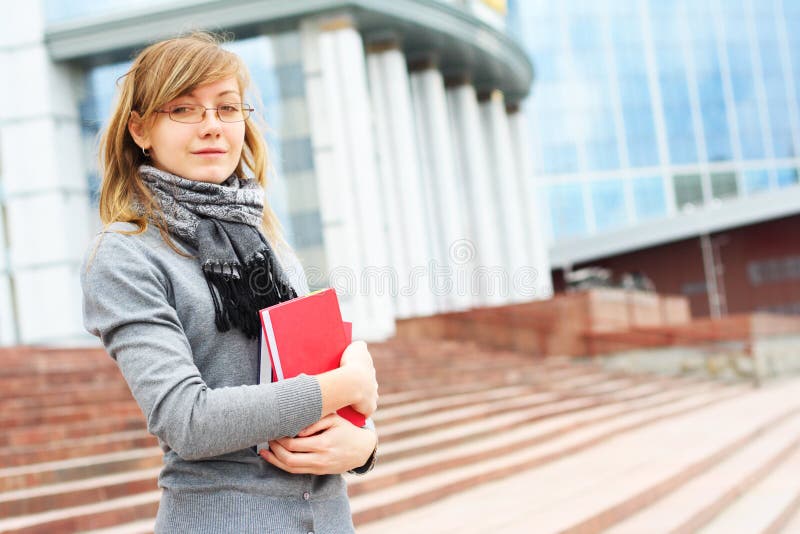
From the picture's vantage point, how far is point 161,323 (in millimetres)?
1457

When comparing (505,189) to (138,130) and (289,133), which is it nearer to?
(289,133)

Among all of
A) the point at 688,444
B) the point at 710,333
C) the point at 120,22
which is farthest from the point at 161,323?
the point at 120,22

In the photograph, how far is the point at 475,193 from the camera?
2322cm

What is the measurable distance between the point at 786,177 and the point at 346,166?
32174 millimetres

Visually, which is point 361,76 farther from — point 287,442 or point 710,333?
point 287,442

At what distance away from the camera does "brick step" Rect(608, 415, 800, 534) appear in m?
5.92

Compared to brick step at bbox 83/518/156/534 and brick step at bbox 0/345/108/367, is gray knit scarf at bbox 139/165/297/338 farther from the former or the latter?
brick step at bbox 0/345/108/367

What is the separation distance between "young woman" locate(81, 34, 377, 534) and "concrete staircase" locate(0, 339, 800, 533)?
157 inches

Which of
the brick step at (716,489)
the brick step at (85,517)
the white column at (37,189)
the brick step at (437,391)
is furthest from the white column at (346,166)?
the brick step at (85,517)

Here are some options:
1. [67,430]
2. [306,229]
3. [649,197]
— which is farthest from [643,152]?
[67,430]

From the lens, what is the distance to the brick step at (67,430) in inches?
268

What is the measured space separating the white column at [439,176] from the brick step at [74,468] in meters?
14.9

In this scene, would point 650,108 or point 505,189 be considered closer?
point 505,189

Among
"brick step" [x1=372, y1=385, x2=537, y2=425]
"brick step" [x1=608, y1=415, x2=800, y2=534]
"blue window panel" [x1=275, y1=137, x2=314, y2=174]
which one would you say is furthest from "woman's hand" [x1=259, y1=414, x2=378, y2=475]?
"blue window panel" [x1=275, y1=137, x2=314, y2=174]
